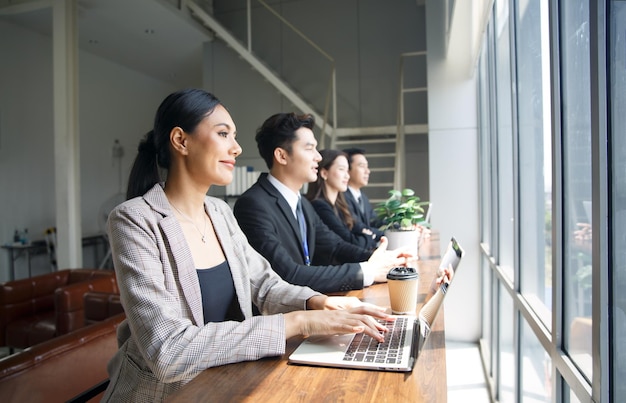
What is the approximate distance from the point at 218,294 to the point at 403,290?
0.50 meters

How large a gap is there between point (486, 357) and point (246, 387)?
11.5 ft

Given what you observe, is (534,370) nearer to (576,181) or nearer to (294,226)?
(576,181)

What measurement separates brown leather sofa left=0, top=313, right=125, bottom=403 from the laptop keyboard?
782mm

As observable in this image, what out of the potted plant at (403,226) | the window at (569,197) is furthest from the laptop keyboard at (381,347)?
the potted plant at (403,226)

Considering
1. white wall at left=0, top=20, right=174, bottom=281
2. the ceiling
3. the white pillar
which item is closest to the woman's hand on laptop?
the white pillar

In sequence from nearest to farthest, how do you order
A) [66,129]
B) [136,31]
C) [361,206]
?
[361,206] → [66,129] → [136,31]

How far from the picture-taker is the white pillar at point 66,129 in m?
4.95

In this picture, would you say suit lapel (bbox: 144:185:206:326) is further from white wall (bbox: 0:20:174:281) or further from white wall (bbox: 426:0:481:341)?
white wall (bbox: 0:20:174:281)

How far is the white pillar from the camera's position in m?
4.95

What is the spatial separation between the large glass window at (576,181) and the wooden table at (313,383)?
1.63 ft

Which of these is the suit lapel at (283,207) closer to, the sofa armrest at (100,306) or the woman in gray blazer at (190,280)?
the woman in gray blazer at (190,280)

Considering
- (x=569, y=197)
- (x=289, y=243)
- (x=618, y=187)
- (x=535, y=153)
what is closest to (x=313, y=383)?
(x=618, y=187)

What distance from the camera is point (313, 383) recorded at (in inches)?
31.5

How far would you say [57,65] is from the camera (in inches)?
195
